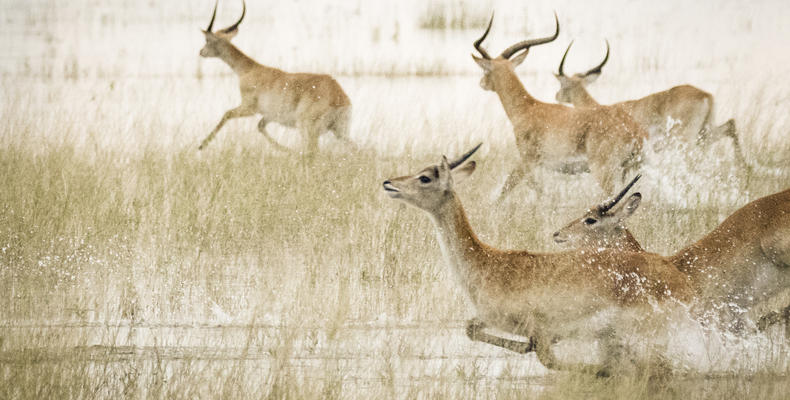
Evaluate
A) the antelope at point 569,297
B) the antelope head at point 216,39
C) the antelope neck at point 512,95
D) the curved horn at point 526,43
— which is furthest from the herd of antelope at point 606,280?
the antelope head at point 216,39

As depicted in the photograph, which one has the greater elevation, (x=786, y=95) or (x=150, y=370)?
(x=786, y=95)

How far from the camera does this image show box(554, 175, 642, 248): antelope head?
4988 millimetres

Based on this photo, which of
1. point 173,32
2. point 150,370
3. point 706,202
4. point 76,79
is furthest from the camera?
point 173,32

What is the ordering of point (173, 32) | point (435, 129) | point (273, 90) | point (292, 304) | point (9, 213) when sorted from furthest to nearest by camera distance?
point (173, 32) < point (435, 129) < point (273, 90) < point (9, 213) < point (292, 304)

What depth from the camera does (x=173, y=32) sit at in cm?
1264

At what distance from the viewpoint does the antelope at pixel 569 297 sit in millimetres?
4180

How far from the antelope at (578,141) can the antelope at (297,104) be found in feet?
4.09

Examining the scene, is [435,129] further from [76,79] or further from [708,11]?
[708,11]

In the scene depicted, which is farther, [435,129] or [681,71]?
[681,71]

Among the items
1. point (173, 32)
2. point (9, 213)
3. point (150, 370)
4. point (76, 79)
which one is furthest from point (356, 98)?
point (150, 370)

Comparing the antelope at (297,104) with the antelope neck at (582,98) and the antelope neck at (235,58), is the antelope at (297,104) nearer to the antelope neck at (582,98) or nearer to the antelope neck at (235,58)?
the antelope neck at (235,58)

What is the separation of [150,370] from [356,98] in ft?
19.0

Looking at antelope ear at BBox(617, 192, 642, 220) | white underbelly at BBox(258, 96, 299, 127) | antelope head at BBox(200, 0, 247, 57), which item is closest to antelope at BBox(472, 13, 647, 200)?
white underbelly at BBox(258, 96, 299, 127)

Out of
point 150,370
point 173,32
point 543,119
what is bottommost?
point 150,370
